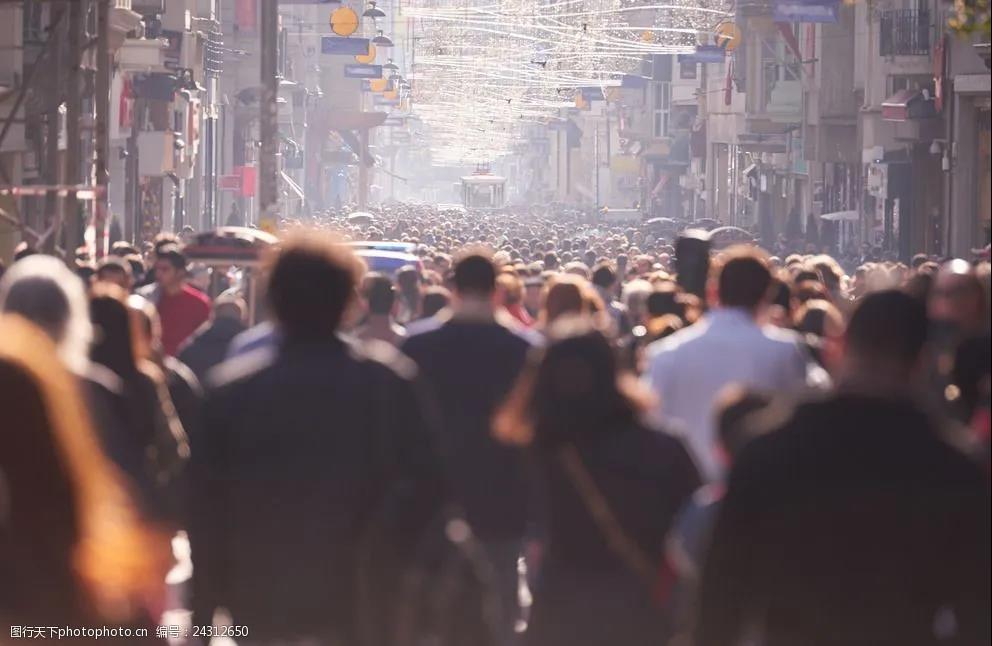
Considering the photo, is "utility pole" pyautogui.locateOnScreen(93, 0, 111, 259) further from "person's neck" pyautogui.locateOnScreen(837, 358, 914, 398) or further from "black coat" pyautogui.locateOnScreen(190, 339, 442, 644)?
"person's neck" pyautogui.locateOnScreen(837, 358, 914, 398)

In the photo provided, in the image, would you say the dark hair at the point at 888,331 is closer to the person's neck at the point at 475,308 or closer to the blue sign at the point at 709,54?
the person's neck at the point at 475,308

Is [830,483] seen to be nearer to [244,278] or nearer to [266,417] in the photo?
[266,417]

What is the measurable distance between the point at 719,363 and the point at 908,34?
128 ft

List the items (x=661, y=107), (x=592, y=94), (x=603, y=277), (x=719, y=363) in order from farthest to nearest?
(x=661, y=107)
(x=592, y=94)
(x=603, y=277)
(x=719, y=363)

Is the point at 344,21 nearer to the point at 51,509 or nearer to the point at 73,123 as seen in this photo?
the point at 73,123

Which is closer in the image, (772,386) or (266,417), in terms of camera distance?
(266,417)

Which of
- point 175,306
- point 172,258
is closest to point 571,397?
point 175,306

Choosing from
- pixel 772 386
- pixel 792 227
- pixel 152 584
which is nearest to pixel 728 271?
pixel 772 386

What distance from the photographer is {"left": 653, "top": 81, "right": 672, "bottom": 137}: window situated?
108938mm

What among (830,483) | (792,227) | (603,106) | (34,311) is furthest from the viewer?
(603,106)

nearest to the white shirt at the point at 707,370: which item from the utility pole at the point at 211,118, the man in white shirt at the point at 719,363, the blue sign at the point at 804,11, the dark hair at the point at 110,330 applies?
the man in white shirt at the point at 719,363

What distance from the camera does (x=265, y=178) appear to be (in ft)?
97.1

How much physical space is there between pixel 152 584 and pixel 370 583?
4.17 ft

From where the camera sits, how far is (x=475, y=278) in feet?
29.7
